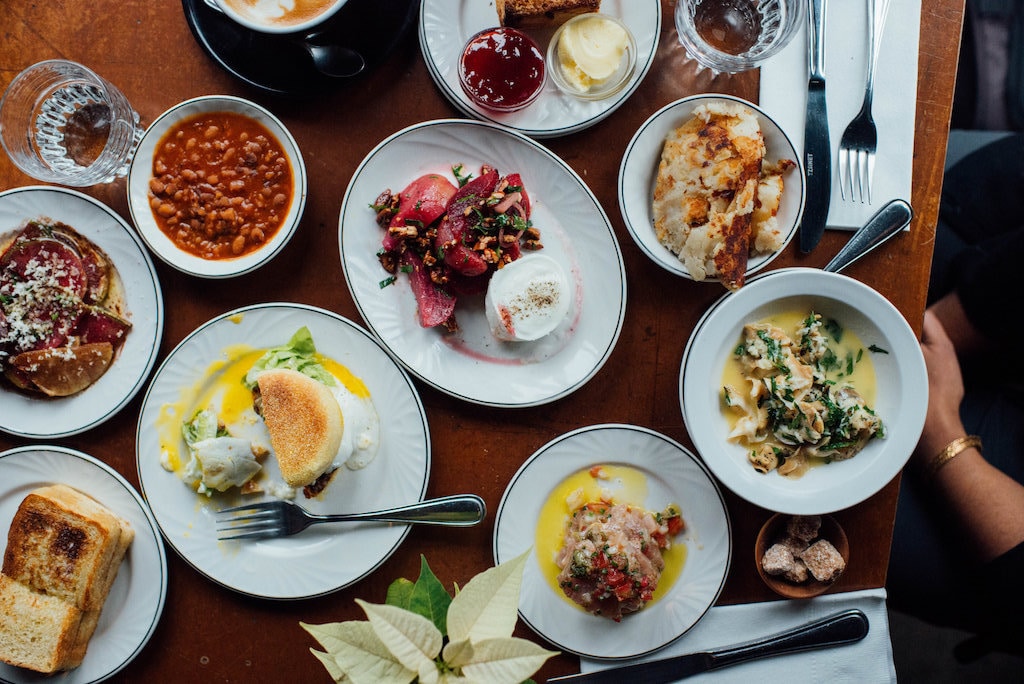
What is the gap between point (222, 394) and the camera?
208 cm

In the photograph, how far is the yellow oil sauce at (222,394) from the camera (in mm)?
2033

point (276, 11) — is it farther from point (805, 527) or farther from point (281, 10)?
point (805, 527)

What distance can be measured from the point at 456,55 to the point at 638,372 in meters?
1.04

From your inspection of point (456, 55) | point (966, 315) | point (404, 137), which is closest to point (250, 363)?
point (404, 137)

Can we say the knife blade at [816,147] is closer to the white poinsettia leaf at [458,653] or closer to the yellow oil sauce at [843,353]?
the yellow oil sauce at [843,353]

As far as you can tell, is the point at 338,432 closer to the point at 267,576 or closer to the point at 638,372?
the point at 267,576

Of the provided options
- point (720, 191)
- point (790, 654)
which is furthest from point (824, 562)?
point (720, 191)

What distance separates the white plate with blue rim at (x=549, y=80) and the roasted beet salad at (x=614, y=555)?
1086 mm

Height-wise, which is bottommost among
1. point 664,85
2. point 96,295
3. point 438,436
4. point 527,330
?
point 438,436

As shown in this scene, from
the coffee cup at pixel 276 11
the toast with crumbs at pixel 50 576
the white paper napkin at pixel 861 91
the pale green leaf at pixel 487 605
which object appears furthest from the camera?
the white paper napkin at pixel 861 91

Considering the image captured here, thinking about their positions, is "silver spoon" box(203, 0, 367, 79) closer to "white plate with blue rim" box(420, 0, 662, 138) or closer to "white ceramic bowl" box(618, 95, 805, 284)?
"white plate with blue rim" box(420, 0, 662, 138)

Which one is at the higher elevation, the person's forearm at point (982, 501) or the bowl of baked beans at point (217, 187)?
the bowl of baked beans at point (217, 187)

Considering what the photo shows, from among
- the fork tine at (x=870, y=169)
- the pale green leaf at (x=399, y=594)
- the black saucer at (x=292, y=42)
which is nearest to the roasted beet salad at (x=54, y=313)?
the black saucer at (x=292, y=42)

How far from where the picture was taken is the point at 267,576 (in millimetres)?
2035
